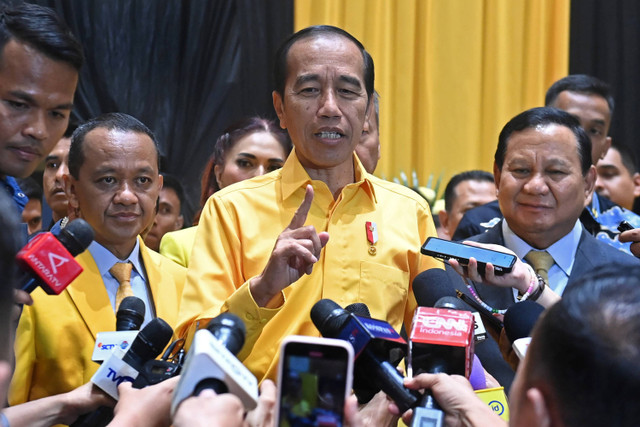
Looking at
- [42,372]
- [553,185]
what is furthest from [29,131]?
[553,185]

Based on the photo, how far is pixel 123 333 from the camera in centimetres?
200

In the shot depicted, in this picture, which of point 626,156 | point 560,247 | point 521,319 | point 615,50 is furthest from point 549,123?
point 615,50

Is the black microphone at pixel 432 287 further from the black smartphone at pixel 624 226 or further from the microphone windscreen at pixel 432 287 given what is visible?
the black smartphone at pixel 624 226

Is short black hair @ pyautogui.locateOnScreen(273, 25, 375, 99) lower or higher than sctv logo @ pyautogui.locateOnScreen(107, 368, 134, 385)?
higher

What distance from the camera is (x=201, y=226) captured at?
2.34m

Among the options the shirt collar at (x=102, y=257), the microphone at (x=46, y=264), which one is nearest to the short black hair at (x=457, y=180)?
the shirt collar at (x=102, y=257)

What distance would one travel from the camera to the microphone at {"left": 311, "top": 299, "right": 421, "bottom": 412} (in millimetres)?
1596

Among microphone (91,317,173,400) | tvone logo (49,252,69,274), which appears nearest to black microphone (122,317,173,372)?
microphone (91,317,173,400)

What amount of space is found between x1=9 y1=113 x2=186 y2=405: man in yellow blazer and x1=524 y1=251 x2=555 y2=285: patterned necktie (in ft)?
3.75

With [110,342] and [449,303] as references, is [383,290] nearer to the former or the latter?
[449,303]

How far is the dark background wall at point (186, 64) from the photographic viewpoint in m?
5.13

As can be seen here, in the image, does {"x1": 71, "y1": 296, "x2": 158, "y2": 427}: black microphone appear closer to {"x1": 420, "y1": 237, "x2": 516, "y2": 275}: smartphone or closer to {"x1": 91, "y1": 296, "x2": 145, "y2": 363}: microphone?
{"x1": 91, "y1": 296, "x2": 145, "y2": 363}: microphone

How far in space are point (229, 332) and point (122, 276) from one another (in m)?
1.28

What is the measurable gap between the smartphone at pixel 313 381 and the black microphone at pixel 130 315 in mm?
808
